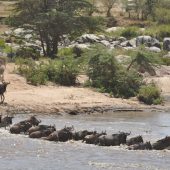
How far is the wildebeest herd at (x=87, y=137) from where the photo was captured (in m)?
21.1

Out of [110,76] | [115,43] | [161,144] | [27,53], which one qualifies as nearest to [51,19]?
[27,53]

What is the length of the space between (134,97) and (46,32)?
41.6 feet

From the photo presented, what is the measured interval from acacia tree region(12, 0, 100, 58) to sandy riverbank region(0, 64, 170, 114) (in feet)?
31.8

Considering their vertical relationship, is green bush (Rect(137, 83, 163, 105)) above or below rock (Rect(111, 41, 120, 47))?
above

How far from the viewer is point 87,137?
857 inches

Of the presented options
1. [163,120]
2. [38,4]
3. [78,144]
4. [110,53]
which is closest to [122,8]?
[38,4]

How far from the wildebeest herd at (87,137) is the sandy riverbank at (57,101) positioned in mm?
4876

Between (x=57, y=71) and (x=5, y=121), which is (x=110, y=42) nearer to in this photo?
(x=57, y=71)

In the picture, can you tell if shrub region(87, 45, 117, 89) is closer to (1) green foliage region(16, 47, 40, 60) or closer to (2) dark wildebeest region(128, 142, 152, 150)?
(1) green foliage region(16, 47, 40, 60)

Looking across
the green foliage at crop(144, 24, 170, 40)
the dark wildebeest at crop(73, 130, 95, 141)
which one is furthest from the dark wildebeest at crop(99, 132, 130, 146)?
the green foliage at crop(144, 24, 170, 40)

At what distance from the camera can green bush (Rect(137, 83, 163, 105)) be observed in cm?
3231

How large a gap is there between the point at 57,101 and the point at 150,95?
503cm

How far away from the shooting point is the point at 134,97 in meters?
33.0

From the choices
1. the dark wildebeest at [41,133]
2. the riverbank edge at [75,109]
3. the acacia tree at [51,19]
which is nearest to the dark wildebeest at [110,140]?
the dark wildebeest at [41,133]
